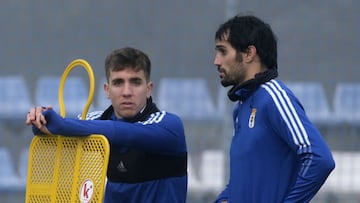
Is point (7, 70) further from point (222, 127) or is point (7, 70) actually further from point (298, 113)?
point (298, 113)

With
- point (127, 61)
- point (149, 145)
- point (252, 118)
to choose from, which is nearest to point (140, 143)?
point (149, 145)

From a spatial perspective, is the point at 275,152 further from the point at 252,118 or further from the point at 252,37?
the point at 252,37

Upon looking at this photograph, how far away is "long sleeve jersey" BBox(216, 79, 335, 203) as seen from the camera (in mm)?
3932

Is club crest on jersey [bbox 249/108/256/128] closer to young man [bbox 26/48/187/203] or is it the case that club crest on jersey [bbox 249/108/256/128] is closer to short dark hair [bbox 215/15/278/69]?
short dark hair [bbox 215/15/278/69]

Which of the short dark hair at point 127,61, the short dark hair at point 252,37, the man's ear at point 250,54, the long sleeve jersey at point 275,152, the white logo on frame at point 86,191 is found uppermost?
the short dark hair at point 252,37

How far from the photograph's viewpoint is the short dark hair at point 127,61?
4.47 meters

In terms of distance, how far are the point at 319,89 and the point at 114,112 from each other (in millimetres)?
4161

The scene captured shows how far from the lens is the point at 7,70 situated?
344 inches

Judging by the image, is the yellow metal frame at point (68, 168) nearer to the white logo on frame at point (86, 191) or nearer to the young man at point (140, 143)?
the white logo on frame at point (86, 191)

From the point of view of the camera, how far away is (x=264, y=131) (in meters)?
4.03

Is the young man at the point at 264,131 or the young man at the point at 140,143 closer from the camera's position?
the young man at the point at 264,131

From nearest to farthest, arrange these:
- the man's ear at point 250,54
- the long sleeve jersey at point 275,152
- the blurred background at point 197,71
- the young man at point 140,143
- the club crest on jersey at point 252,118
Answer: the long sleeve jersey at point 275,152, the club crest on jersey at point 252,118, the man's ear at point 250,54, the young man at point 140,143, the blurred background at point 197,71

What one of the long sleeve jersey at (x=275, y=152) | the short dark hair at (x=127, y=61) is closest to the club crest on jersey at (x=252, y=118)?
the long sleeve jersey at (x=275, y=152)

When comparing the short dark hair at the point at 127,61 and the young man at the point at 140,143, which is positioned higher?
the short dark hair at the point at 127,61
